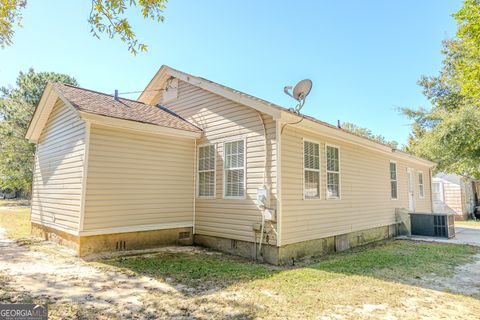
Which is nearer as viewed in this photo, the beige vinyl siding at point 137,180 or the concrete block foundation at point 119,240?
the concrete block foundation at point 119,240

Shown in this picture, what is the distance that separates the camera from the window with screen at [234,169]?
23.8 ft

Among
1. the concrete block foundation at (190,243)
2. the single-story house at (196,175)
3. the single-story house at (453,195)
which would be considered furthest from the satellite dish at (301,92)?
the single-story house at (453,195)

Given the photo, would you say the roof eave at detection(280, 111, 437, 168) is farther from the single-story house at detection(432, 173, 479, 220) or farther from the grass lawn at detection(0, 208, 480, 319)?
the single-story house at detection(432, 173, 479, 220)

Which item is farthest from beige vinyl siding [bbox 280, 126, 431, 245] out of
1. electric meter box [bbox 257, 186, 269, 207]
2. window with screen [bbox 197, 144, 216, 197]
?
window with screen [bbox 197, 144, 216, 197]

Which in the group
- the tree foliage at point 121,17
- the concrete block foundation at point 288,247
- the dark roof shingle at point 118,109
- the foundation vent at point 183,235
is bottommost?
the concrete block foundation at point 288,247

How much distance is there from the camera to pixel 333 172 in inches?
327

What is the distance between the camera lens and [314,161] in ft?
25.2

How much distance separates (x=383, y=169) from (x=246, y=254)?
7.11 meters

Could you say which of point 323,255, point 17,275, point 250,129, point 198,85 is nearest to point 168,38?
point 198,85

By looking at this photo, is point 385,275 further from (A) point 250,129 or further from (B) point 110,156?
(B) point 110,156

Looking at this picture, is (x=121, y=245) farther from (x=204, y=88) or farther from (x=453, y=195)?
(x=453, y=195)

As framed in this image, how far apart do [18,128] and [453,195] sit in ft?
105

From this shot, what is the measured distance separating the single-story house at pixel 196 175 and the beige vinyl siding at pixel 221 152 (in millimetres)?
Result: 28

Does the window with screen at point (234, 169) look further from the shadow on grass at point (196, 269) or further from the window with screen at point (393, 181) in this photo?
the window with screen at point (393, 181)
